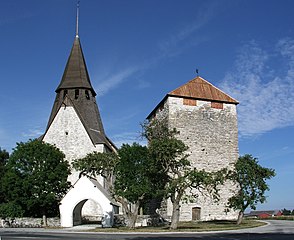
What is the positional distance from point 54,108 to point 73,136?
6035mm

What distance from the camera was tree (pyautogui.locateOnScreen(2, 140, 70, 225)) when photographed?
28.2m

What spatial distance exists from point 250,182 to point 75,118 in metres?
20.0

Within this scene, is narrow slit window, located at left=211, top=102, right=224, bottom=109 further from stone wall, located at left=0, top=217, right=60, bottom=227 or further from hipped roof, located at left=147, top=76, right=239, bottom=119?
stone wall, located at left=0, top=217, right=60, bottom=227

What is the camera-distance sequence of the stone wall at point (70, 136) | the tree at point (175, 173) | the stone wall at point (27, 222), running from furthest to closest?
the stone wall at point (70, 136)
the stone wall at point (27, 222)
the tree at point (175, 173)

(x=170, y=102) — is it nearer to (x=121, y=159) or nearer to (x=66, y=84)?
(x=121, y=159)

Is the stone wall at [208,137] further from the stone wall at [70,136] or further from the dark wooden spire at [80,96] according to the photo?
the dark wooden spire at [80,96]

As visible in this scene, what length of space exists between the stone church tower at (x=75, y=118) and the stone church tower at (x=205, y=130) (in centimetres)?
816

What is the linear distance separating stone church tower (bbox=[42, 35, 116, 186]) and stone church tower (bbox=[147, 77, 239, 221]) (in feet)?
26.8

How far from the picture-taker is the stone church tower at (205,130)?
33188mm

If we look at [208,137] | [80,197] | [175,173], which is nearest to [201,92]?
[208,137]

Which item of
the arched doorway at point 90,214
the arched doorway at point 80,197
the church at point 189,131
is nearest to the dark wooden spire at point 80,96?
the church at point 189,131

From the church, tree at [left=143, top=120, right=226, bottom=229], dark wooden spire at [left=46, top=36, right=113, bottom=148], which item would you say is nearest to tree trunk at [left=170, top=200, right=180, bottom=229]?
tree at [left=143, top=120, right=226, bottom=229]

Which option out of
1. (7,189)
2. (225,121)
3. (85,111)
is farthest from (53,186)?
(225,121)

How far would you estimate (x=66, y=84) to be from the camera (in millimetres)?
41250
